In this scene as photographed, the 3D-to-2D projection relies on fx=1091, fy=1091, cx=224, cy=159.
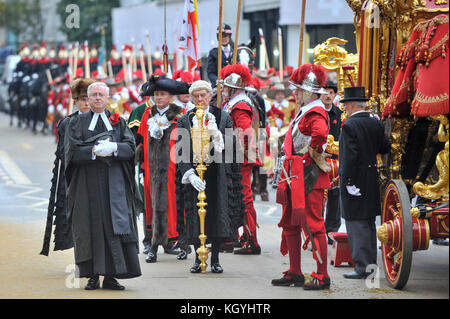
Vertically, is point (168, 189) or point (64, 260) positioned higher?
point (168, 189)

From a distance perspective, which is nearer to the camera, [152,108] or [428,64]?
[428,64]

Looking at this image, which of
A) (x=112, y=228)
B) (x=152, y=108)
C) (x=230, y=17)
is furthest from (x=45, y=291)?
(x=230, y=17)

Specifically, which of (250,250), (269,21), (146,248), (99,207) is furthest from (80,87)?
(269,21)

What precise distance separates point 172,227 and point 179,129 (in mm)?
1359

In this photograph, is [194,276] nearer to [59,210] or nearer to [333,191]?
[59,210]

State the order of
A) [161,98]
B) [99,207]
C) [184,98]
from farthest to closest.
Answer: [184,98], [161,98], [99,207]

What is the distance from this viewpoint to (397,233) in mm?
9273

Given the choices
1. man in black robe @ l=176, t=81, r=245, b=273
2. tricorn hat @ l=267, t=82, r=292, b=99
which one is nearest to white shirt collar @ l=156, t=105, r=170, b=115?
man in black robe @ l=176, t=81, r=245, b=273

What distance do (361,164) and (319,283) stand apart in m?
1.27

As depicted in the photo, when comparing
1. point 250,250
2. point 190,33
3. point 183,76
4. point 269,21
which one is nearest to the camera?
point 250,250

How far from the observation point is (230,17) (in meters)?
37.5

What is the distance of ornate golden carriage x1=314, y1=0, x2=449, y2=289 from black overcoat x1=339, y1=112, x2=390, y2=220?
0.16 meters

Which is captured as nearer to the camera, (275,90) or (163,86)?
(163,86)

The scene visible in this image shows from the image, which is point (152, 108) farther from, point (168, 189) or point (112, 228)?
point (112, 228)
